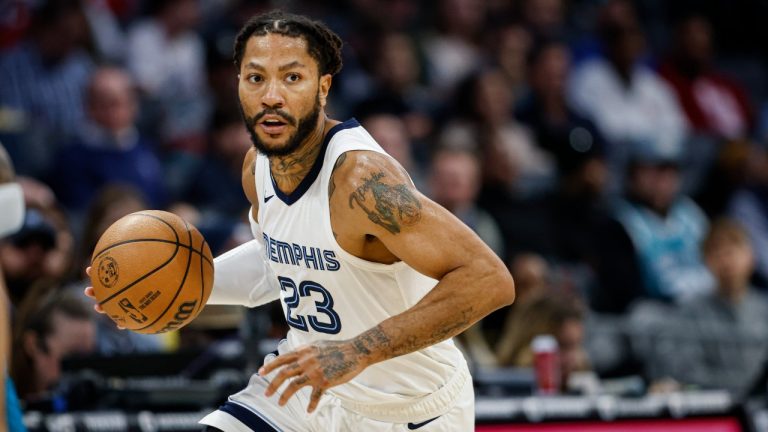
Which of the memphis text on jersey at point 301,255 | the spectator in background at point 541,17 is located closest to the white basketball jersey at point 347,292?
the memphis text on jersey at point 301,255

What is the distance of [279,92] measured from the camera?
452 cm

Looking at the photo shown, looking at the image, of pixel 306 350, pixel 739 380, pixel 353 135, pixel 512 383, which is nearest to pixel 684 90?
pixel 739 380

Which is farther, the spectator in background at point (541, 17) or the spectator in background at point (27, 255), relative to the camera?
the spectator in background at point (541, 17)

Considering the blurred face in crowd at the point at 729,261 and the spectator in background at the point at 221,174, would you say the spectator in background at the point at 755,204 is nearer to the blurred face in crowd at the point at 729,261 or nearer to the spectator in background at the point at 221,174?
the blurred face in crowd at the point at 729,261

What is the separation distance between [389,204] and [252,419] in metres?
1.14

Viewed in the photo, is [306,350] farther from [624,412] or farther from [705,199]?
[705,199]

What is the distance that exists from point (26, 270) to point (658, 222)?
5.45 metres

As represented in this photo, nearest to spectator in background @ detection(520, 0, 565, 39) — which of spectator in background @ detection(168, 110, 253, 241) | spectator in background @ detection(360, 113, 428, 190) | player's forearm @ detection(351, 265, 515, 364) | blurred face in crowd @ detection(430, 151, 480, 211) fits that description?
spectator in background @ detection(360, 113, 428, 190)

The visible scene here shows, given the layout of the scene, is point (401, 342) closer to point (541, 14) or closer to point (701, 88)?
point (541, 14)

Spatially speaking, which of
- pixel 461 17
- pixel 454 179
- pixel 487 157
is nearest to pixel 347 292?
Answer: pixel 454 179

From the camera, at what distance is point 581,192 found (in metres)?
10.3

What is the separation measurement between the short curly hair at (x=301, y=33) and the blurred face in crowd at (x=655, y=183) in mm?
5919

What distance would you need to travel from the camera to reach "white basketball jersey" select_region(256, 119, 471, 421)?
456cm

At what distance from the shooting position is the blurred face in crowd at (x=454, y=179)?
9.11 metres
